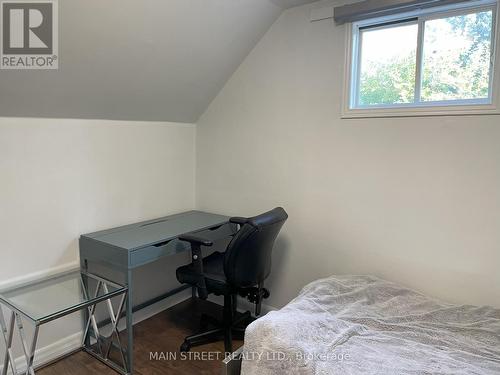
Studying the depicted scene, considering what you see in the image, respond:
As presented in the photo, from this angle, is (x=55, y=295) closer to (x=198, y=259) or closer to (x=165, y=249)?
(x=165, y=249)

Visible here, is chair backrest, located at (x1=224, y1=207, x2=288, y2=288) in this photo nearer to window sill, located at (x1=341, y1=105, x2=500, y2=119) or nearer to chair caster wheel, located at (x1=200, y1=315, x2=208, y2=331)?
chair caster wheel, located at (x1=200, y1=315, x2=208, y2=331)

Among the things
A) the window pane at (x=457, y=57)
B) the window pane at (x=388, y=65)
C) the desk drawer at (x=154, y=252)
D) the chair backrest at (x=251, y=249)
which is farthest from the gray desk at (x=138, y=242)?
the window pane at (x=457, y=57)

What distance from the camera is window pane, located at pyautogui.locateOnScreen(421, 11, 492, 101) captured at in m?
2.10

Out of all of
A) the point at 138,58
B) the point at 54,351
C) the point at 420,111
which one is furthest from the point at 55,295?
the point at 420,111

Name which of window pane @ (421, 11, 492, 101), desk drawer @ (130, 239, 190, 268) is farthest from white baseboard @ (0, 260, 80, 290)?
window pane @ (421, 11, 492, 101)

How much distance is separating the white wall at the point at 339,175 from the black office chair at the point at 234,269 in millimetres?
447

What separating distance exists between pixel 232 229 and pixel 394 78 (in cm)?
166

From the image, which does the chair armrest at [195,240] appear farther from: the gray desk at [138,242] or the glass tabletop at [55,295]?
the glass tabletop at [55,295]

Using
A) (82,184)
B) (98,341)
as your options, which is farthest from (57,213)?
(98,341)

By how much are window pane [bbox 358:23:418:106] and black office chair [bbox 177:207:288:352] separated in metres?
1.03

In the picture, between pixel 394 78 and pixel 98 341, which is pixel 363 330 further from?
pixel 98 341

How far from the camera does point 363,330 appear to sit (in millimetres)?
1863

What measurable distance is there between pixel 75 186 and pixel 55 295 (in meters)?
0.71

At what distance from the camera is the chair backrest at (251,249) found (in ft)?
7.08
